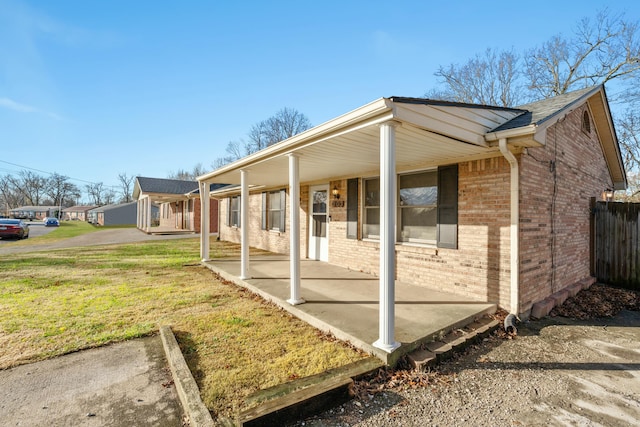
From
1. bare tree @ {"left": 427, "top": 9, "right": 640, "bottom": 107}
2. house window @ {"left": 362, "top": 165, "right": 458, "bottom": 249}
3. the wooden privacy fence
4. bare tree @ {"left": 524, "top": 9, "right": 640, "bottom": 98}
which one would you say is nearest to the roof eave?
house window @ {"left": 362, "top": 165, "right": 458, "bottom": 249}

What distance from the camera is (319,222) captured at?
8391 mm

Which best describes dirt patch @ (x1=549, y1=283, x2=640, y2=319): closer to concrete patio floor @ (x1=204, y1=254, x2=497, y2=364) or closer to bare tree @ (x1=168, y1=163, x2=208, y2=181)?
concrete patio floor @ (x1=204, y1=254, x2=497, y2=364)

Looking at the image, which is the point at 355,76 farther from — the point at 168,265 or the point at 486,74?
the point at 486,74

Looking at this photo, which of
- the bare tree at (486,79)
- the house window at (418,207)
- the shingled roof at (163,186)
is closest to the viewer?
the house window at (418,207)

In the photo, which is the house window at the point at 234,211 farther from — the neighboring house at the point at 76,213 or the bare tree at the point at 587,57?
the neighboring house at the point at 76,213

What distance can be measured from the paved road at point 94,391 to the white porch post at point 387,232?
200 cm

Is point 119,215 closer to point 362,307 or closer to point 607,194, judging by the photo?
point 362,307

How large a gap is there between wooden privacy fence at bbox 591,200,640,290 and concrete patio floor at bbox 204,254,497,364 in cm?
474

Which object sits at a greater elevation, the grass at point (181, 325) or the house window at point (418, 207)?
the house window at point (418, 207)

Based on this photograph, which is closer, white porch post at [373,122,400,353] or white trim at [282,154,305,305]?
white porch post at [373,122,400,353]

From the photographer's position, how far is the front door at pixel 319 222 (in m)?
8.06

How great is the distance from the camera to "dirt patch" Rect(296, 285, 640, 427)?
235 cm

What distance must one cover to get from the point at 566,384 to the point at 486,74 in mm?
20795

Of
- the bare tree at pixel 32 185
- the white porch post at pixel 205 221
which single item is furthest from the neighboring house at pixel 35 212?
the white porch post at pixel 205 221
